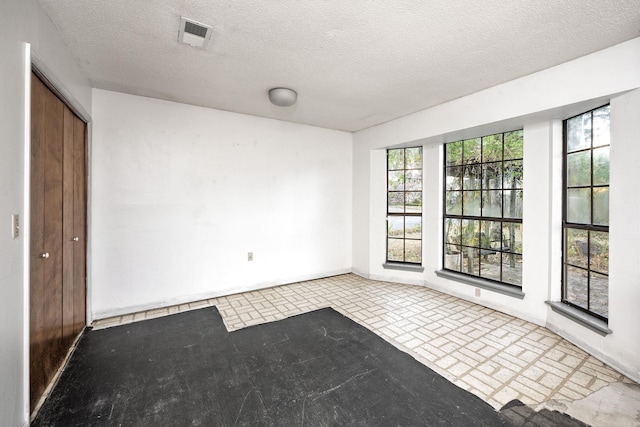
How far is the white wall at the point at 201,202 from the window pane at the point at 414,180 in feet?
3.92

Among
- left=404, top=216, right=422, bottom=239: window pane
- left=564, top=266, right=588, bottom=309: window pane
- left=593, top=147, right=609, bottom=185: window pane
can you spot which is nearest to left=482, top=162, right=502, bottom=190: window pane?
left=593, top=147, right=609, bottom=185: window pane

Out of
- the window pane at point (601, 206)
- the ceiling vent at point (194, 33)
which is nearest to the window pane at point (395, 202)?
the window pane at point (601, 206)

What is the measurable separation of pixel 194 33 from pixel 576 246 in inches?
159

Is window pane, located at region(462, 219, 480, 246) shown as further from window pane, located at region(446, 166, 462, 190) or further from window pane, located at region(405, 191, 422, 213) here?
window pane, located at region(405, 191, 422, 213)

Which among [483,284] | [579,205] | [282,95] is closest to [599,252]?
[579,205]

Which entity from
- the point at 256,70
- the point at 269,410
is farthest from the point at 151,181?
the point at 269,410

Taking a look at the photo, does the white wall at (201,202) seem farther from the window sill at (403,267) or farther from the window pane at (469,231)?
the window pane at (469,231)

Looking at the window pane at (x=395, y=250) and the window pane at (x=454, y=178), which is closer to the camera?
the window pane at (x=454, y=178)

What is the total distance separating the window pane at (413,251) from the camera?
4.47m

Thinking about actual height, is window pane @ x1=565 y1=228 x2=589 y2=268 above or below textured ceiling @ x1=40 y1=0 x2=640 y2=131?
below

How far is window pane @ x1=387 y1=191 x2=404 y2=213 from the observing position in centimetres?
461

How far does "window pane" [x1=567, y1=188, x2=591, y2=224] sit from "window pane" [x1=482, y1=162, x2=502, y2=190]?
771 millimetres

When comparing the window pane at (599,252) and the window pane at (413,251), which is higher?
the window pane at (599,252)

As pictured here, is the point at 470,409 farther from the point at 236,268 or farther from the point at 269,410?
the point at 236,268
